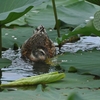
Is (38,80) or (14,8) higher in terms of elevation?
(14,8)

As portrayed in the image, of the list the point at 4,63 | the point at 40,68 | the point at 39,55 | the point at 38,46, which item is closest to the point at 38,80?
the point at 4,63

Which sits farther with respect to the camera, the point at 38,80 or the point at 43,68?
the point at 43,68

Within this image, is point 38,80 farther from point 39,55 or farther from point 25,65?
point 39,55

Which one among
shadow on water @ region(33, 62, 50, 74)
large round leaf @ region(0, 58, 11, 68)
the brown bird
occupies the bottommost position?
shadow on water @ region(33, 62, 50, 74)

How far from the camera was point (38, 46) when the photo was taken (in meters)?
5.41

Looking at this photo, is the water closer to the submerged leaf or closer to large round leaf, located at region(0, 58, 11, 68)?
large round leaf, located at region(0, 58, 11, 68)

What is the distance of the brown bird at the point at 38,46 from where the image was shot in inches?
210

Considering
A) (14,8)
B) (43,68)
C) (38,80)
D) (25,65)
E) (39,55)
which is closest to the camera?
(38,80)

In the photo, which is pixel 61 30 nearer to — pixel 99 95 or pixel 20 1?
pixel 20 1

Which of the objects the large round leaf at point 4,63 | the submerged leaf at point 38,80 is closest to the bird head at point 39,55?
the large round leaf at point 4,63

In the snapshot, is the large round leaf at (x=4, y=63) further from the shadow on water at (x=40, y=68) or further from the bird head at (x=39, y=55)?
the bird head at (x=39, y=55)

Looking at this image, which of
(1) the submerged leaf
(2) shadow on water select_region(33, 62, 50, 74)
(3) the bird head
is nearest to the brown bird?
(3) the bird head

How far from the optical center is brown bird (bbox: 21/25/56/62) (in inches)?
210

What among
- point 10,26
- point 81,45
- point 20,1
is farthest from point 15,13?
point 10,26
